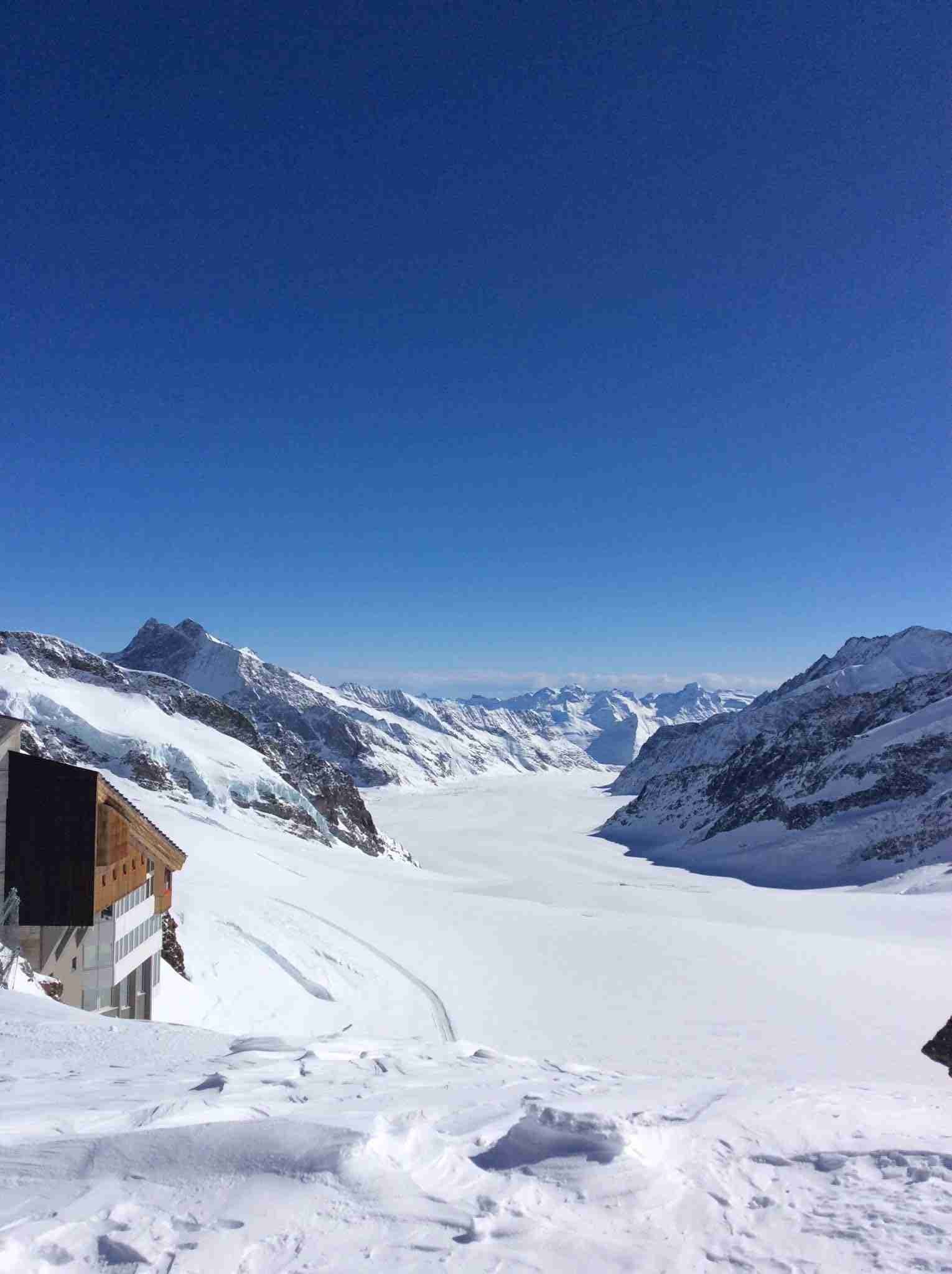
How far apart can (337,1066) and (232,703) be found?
201 metres

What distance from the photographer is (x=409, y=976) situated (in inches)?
904

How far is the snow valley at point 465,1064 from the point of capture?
13.0 feet

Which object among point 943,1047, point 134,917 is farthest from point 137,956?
point 943,1047

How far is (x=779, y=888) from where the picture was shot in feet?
199

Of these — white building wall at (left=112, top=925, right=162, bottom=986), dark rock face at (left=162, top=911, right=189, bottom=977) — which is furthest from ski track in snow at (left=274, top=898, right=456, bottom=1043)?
dark rock face at (left=162, top=911, right=189, bottom=977)

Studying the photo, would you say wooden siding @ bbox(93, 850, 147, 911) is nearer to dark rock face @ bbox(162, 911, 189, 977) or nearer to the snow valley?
the snow valley

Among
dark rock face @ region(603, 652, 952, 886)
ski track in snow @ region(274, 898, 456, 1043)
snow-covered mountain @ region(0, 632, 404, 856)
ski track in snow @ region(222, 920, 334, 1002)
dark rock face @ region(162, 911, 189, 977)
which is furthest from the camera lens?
dark rock face @ region(603, 652, 952, 886)

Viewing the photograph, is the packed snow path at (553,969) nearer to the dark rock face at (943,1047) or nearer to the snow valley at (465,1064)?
the snow valley at (465,1064)

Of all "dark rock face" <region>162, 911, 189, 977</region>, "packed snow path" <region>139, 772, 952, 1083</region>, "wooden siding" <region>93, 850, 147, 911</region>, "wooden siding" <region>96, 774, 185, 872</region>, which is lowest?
"packed snow path" <region>139, 772, 952, 1083</region>

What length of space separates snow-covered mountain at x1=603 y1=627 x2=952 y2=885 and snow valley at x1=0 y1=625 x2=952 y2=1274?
3.11 feet

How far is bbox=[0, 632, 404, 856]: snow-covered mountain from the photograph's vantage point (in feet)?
168

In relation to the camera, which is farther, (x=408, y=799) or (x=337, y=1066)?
(x=408, y=799)

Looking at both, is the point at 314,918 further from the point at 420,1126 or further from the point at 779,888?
the point at 779,888

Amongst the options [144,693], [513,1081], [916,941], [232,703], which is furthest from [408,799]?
[513,1081]
